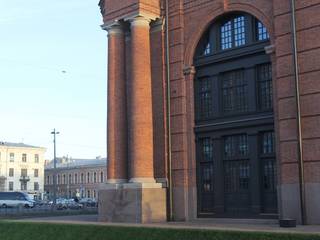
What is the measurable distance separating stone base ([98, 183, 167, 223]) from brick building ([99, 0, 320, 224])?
0.18ft

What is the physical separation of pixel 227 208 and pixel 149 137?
5.70 meters

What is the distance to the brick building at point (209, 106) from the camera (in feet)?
81.6

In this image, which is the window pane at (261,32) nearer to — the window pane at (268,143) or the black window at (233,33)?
the black window at (233,33)

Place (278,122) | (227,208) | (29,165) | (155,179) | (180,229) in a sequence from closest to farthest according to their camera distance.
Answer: (180,229)
(278,122)
(227,208)
(155,179)
(29,165)

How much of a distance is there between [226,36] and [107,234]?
1239 centimetres

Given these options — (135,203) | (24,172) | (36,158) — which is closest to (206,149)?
(135,203)

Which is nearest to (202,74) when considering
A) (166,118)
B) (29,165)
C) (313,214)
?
(166,118)

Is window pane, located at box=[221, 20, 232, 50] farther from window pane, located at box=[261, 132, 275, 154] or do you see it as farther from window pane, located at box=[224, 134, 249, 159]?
window pane, located at box=[261, 132, 275, 154]

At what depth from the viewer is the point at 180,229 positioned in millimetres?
22547

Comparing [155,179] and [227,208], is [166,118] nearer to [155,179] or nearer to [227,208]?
[155,179]

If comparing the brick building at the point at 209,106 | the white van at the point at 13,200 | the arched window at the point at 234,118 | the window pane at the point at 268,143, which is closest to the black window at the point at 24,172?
the white van at the point at 13,200

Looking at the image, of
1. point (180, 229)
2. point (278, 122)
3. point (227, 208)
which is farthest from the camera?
point (227, 208)

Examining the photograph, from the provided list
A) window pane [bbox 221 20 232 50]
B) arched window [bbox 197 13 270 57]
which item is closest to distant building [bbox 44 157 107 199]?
arched window [bbox 197 13 270 57]

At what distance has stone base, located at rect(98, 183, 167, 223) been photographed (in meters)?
29.1
